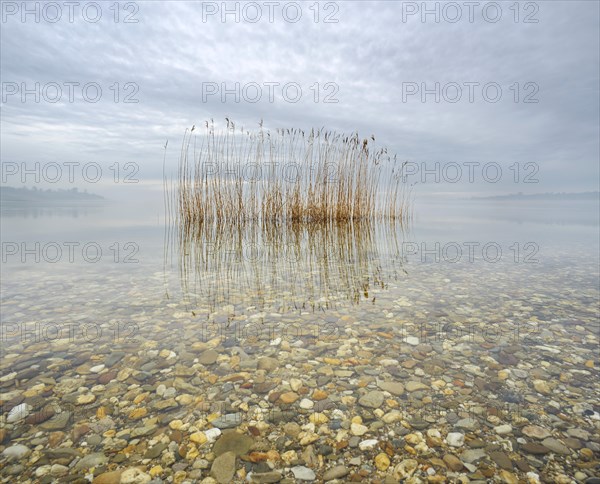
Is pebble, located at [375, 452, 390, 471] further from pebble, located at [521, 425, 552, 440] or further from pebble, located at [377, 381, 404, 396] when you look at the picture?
pebble, located at [521, 425, 552, 440]

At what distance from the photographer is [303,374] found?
1.81 m

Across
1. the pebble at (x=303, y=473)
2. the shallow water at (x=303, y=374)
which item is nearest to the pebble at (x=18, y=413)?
the shallow water at (x=303, y=374)

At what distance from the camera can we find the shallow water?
48.6 inches

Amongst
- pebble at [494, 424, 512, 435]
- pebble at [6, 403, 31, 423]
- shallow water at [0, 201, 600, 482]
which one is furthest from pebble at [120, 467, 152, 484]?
pebble at [494, 424, 512, 435]

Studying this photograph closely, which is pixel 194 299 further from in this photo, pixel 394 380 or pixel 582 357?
pixel 582 357

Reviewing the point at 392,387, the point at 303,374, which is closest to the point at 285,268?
the point at 303,374

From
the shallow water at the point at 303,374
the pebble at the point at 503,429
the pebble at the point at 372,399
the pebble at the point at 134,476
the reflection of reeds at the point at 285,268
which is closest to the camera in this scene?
the pebble at the point at 134,476

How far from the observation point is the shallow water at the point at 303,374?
1.24 m

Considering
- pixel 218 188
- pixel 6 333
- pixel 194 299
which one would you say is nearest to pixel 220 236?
pixel 218 188

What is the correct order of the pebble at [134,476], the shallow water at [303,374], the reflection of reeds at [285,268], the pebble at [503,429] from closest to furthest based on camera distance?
the pebble at [134,476] → the shallow water at [303,374] → the pebble at [503,429] → the reflection of reeds at [285,268]

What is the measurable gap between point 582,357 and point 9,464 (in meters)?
2.75

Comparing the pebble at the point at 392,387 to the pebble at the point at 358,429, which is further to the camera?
the pebble at the point at 392,387

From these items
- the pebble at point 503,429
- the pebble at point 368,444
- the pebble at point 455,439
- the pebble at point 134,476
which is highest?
the pebble at point 503,429

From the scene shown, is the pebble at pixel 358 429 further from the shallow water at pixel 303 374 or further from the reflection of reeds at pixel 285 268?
the reflection of reeds at pixel 285 268
